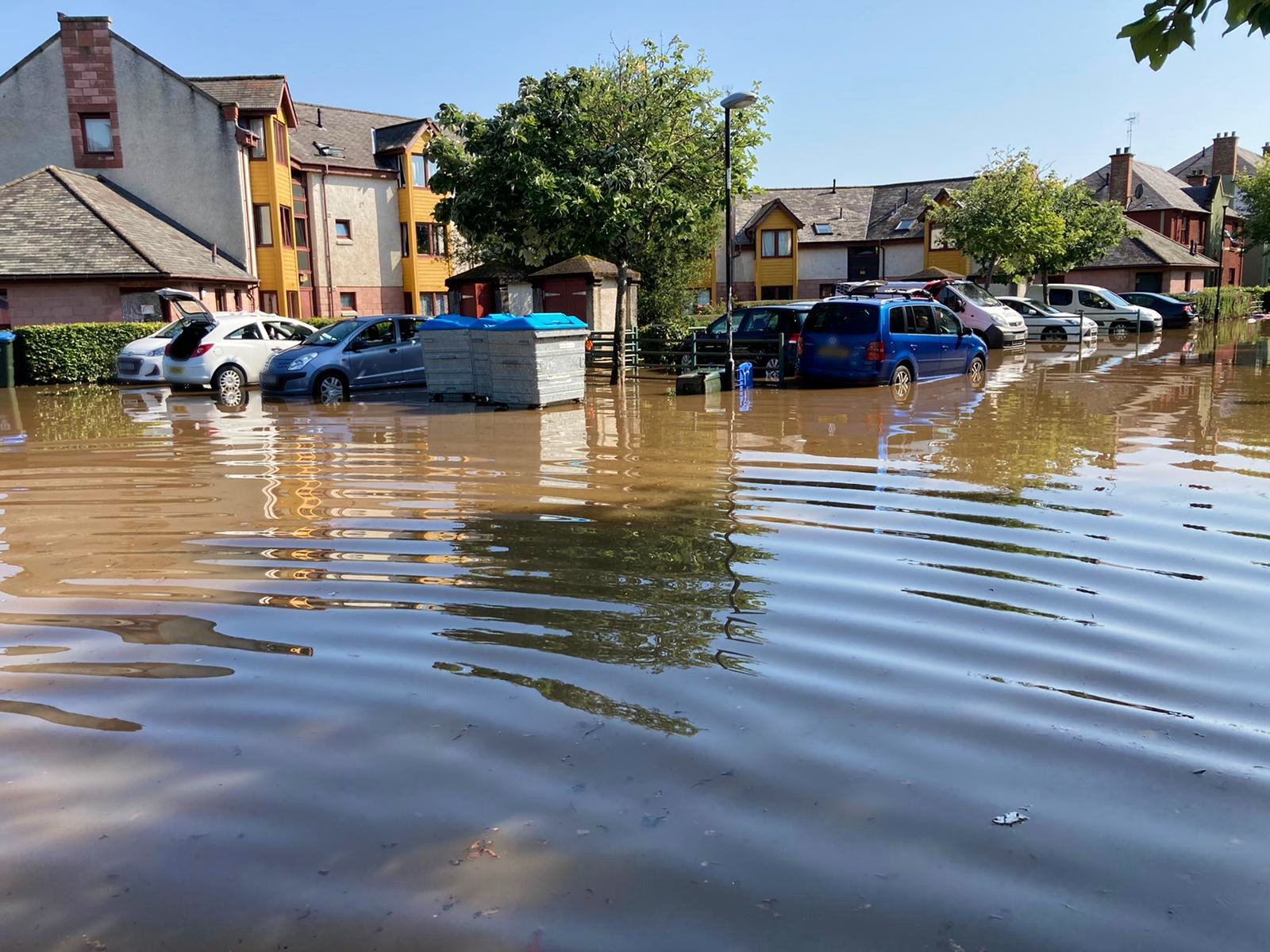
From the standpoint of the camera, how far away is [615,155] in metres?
19.4

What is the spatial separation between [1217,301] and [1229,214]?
116ft

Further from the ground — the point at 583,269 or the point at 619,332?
the point at 583,269

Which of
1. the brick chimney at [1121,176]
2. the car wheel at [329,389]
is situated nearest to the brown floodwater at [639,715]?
the car wheel at [329,389]

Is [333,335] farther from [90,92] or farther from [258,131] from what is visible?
[90,92]

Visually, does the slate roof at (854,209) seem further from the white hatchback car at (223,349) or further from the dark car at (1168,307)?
the white hatchback car at (223,349)

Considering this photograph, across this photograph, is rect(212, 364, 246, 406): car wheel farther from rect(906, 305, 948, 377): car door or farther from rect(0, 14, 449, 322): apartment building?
rect(906, 305, 948, 377): car door

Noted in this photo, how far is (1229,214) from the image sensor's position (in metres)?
71.6

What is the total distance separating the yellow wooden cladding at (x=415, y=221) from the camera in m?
43.1

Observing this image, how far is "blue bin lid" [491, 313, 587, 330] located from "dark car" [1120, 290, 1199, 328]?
104ft

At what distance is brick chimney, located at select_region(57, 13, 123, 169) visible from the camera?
3322 centimetres

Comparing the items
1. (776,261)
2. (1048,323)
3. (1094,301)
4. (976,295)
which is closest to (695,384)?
(976,295)

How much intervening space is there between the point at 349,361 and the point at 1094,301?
94.8 ft

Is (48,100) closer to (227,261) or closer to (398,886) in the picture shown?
(227,261)

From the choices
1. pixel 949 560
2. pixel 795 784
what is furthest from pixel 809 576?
pixel 795 784
